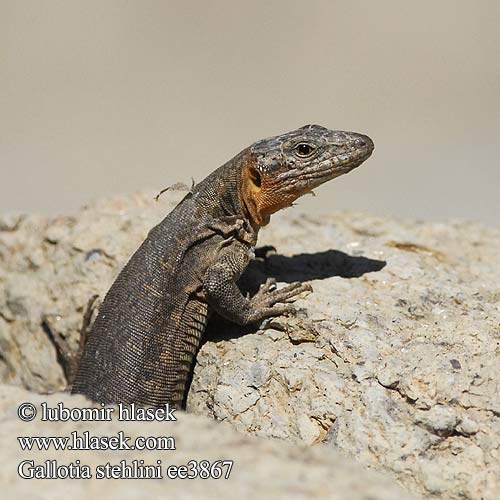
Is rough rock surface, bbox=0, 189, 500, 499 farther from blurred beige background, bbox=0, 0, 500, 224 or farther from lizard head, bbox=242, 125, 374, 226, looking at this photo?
blurred beige background, bbox=0, 0, 500, 224

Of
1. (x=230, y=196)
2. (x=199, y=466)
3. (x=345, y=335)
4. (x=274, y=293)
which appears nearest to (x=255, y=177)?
(x=230, y=196)

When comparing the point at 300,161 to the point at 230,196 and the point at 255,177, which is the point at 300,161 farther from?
the point at 230,196

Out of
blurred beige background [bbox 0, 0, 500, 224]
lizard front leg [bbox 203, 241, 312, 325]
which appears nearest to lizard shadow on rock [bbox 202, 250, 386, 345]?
lizard front leg [bbox 203, 241, 312, 325]

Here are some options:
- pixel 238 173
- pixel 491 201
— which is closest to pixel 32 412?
pixel 238 173

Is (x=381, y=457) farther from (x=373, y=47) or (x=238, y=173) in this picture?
(x=373, y=47)

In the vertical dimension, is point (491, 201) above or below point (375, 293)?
above
